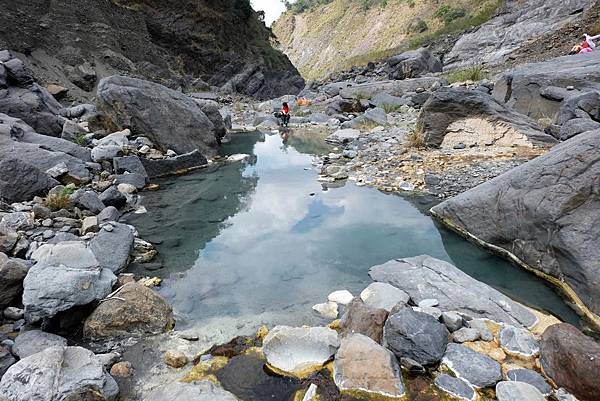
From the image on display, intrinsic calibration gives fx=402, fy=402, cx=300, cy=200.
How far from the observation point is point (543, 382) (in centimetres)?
280

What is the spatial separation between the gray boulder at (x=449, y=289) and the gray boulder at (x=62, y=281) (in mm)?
2855

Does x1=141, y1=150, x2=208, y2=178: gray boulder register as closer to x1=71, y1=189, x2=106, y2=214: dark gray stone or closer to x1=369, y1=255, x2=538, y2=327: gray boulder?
x1=71, y1=189, x2=106, y2=214: dark gray stone

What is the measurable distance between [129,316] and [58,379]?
107 centimetres

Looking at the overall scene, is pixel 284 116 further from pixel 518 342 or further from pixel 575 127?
pixel 518 342

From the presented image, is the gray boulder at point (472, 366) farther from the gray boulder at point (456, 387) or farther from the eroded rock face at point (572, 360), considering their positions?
the eroded rock face at point (572, 360)

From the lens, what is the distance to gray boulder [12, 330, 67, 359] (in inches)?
121

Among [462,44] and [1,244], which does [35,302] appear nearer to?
[1,244]

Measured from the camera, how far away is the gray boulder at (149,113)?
9.73 m

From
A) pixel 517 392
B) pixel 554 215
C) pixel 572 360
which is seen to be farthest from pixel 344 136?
pixel 517 392

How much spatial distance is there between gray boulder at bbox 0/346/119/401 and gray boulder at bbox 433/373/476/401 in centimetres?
229

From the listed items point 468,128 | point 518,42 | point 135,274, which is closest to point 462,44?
point 518,42

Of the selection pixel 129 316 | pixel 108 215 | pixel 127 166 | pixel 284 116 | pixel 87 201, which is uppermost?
pixel 284 116

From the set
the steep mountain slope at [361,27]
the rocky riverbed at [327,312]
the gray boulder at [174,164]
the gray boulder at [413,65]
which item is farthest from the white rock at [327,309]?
the steep mountain slope at [361,27]

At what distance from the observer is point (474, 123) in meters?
8.87
